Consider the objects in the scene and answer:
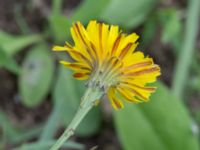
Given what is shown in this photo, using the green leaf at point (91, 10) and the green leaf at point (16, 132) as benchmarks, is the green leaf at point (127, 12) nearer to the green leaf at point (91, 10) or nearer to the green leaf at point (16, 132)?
the green leaf at point (91, 10)

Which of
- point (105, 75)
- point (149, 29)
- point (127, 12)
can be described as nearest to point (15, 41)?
point (127, 12)

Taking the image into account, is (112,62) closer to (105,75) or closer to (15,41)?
(105,75)

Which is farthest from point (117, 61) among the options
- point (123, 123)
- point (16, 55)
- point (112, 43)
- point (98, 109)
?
point (16, 55)

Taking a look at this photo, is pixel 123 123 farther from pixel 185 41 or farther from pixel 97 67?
pixel 97 67

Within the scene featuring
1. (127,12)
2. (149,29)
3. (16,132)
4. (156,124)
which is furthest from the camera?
(149,29)

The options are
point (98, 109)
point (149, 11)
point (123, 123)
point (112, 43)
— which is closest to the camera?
point (112, 43)

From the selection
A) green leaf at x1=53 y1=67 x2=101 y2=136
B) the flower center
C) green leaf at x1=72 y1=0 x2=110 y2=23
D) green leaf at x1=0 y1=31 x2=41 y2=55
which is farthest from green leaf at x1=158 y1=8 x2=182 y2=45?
the flower center
